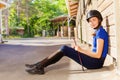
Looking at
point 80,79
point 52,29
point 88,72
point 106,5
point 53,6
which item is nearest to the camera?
point 80,79

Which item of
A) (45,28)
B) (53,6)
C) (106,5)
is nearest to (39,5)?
(53,6)

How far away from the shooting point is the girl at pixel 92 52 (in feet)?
16.5

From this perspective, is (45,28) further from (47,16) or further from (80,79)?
(80,79)

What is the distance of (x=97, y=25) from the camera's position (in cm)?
519

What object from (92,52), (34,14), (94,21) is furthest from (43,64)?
(34,14)

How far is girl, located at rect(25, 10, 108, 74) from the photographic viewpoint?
16.5ft

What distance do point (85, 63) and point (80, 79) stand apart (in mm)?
599

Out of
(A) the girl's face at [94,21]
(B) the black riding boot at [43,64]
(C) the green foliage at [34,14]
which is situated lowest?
(B) the black riding boot at [43,64]

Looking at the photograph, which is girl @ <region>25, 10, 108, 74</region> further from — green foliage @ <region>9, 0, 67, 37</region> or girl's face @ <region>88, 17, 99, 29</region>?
green foliage @ <region>9, 0, 67, 37</region>

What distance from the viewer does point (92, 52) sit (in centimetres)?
510

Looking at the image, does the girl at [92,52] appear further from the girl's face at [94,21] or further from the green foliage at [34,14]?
the green foliage at [34,14]

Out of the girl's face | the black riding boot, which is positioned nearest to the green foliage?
the black riding boot

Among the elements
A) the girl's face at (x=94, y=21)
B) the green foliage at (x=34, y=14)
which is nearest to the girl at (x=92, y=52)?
the girl's face at (x=94, y=21)

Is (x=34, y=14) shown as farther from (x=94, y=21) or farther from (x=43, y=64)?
(x=94, y=21)
